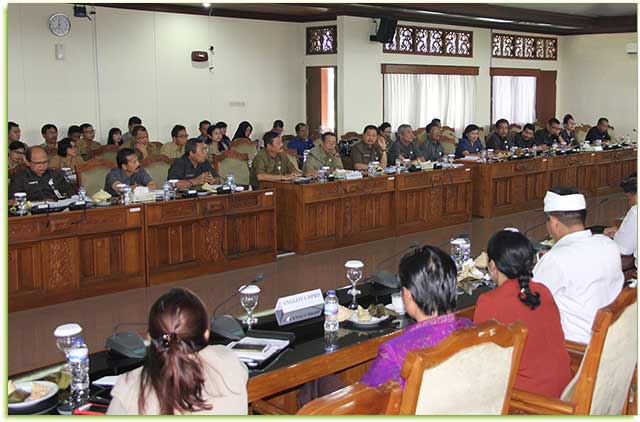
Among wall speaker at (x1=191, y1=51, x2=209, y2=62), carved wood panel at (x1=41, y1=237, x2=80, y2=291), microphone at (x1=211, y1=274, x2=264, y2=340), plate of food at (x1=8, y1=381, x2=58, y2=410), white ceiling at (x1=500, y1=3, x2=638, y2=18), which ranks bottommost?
carved wood panel at (x1=41, y1=237, x2=80, y2=291)

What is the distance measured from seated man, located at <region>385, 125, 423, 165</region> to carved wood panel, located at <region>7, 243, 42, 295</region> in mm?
4761

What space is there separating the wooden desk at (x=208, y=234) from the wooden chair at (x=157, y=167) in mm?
1135

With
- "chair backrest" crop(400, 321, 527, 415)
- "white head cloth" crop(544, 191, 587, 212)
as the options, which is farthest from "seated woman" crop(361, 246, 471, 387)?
"white head cloth" crop(544, 191, 587, 212)

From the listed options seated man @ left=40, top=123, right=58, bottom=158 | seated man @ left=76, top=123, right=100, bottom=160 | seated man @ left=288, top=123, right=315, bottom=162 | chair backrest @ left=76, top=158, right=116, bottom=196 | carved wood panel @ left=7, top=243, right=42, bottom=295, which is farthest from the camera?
seated man @ left=288, top=123, right=315, bottom=162

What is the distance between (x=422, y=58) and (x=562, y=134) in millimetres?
2504

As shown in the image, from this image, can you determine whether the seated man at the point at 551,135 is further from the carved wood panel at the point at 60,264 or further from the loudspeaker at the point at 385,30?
the carved wood panel at the point at 60,264

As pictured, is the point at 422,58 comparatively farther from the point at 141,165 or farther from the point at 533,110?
the point at 141,165

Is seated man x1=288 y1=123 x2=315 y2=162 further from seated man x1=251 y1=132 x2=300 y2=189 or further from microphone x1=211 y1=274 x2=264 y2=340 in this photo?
microphone x1=211 y1=274 x2=264 y2=340

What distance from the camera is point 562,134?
12422 mm

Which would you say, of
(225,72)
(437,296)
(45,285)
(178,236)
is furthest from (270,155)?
(437,296)

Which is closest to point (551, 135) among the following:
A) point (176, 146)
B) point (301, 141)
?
point (301, 141)

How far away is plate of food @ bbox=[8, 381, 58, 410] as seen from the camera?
2.27m

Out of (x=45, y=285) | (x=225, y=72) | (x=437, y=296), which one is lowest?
(x=45, y=285)

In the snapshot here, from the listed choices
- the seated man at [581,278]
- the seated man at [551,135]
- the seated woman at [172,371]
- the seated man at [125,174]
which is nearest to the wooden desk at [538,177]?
the seated man at [551,135]
